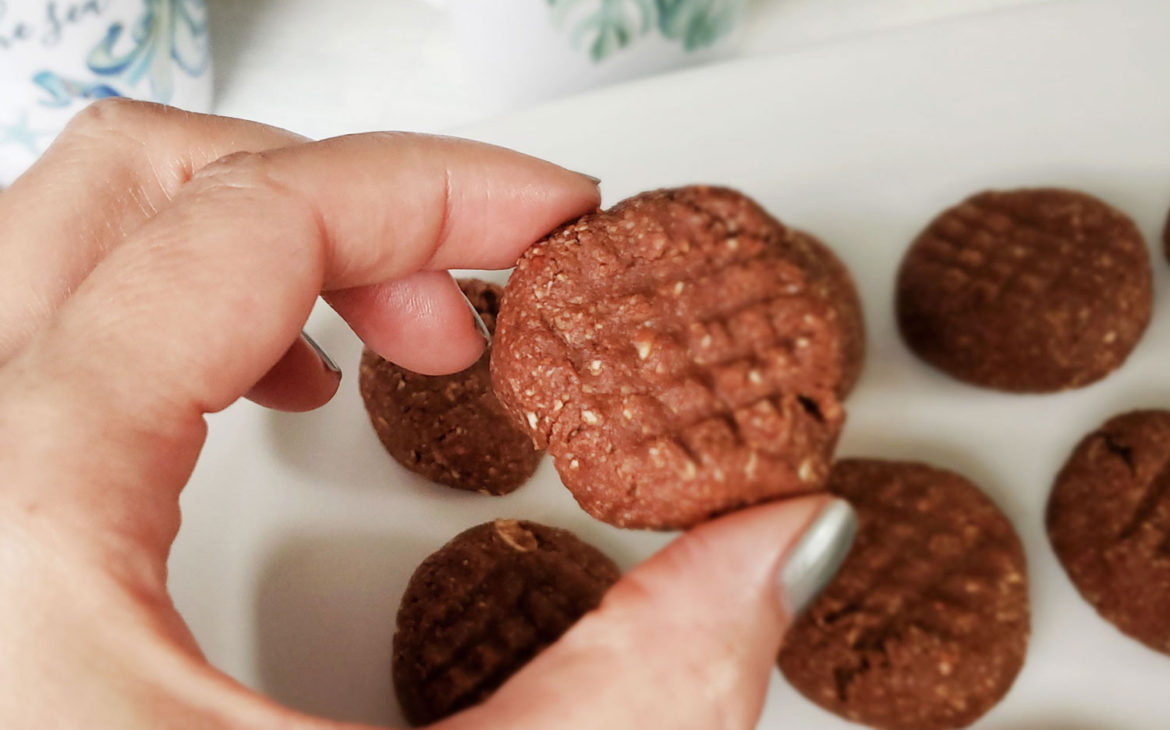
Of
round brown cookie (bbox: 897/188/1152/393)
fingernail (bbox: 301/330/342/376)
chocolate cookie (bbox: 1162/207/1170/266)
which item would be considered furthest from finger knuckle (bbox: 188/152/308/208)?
chocolate cookie (bbox: 1162/207/1170/266)

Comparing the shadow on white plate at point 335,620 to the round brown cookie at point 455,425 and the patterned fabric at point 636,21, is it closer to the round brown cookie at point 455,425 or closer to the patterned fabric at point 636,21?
the round brown cookie at point 455,425

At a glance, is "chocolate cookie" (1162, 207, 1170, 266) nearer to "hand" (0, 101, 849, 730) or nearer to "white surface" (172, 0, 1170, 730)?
"white surface" (172, 0, 1170, 730)

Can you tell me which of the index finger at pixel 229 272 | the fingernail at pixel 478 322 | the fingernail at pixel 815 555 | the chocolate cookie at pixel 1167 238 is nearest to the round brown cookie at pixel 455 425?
the fingernail at pixel 478 322

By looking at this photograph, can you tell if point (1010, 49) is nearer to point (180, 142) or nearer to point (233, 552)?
point (180, 142)

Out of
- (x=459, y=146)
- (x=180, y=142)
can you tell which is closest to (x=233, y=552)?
(x=180, y=142)

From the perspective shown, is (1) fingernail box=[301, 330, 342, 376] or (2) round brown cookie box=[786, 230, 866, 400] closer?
(2) round brown cookie box=[786, 230, 866, 400]

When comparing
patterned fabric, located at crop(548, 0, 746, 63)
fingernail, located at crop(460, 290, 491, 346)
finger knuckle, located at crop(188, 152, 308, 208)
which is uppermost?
patterned fabric, located at crop(548, 0, 746, 63)
